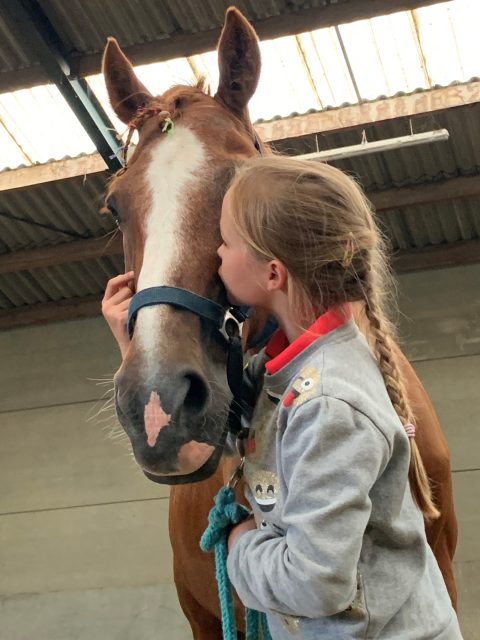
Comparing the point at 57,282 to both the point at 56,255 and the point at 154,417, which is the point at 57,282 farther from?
the point at 154,417

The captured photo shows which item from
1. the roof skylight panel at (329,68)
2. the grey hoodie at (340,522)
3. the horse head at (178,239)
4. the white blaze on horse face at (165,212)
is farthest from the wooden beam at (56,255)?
the grey hoodie at (340,522)

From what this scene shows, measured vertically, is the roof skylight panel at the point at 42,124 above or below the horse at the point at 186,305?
above

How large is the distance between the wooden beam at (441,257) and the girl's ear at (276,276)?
3.67 m

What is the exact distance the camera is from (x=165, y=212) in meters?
1.32

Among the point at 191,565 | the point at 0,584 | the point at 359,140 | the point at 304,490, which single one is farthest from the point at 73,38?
the point at 0,584

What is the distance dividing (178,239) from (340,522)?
624 mm

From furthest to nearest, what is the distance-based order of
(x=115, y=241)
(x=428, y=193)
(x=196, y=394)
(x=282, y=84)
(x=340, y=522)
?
(x=115, y=241) → (x=428, y=193) → (x=282, y=84) → (x=196, y=394) → (x=340, y=522)

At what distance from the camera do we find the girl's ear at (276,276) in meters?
1.04

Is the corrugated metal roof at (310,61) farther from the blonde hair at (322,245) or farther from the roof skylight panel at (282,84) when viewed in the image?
the blonde hair at (322,245)

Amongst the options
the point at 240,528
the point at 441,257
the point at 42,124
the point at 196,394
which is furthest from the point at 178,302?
the point at 441,257

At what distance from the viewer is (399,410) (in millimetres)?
1034

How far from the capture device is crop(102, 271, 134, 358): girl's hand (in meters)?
1.28

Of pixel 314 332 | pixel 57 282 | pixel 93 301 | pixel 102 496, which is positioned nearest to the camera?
pixel 314 332

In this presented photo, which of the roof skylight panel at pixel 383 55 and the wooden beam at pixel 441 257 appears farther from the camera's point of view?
the wooden beam at pixel 441 257
